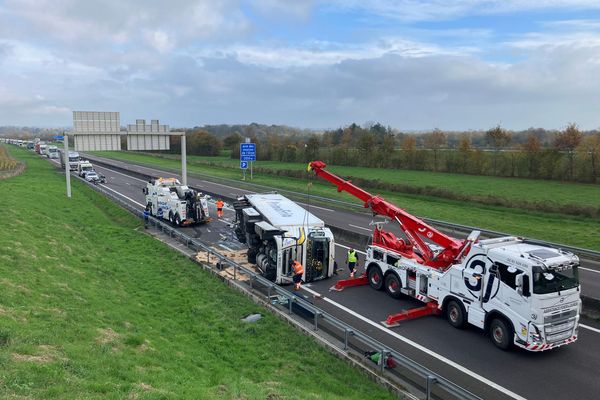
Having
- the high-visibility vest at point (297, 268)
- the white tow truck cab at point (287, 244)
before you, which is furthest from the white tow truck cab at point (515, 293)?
the white tow truck cab at point (287, 244)

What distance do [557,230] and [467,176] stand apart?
95.4 feet

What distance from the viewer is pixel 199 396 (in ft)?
26.0

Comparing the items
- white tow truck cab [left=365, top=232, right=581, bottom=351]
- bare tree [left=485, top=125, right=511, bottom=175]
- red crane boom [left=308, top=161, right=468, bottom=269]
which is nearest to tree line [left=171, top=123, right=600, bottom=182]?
bare tree [left=485, top=125, right=511, bottom=175]

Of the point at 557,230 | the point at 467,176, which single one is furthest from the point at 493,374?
the point at 467,176

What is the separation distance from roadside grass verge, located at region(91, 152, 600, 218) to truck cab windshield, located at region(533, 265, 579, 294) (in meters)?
23.9

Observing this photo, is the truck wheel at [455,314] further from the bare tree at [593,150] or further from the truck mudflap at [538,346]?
the bare tree at [593,150]

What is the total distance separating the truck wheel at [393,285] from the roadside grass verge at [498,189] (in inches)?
899

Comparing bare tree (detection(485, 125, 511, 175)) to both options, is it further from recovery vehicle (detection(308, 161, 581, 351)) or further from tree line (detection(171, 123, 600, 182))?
recovery vehicle (detection(308, 161, 581, 351))

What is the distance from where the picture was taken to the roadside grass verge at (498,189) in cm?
→ 3462

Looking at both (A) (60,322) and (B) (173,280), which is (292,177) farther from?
(A) (60,322)

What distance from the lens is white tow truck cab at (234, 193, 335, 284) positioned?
55.1 feet

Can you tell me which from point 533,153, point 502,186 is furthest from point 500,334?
point 533,153

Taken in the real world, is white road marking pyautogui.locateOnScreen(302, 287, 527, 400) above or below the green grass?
below

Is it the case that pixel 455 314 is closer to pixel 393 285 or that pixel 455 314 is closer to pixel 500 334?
pixel 500 334
